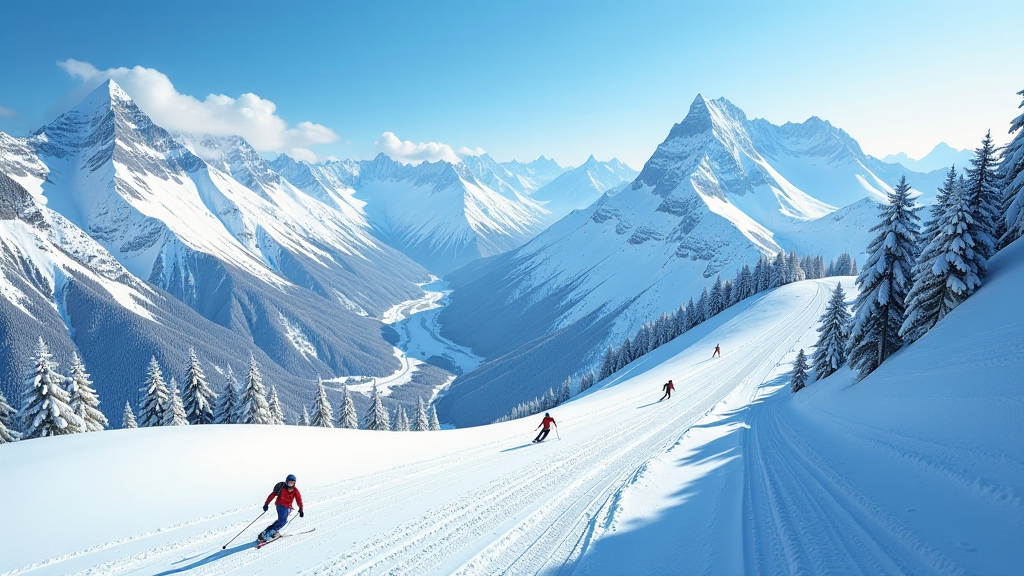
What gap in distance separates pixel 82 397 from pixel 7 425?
5034 mm

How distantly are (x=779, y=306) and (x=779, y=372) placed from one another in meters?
33.2

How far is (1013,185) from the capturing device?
20891 mm

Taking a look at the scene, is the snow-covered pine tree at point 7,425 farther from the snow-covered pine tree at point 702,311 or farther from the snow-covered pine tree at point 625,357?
the snow-covered pine tree at point 702,311

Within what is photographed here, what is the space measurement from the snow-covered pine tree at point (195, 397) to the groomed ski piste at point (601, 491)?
82.4 ft

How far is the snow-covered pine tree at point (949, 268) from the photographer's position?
18625 mm

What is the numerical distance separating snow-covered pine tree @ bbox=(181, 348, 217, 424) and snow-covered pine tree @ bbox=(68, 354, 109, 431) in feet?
18.5

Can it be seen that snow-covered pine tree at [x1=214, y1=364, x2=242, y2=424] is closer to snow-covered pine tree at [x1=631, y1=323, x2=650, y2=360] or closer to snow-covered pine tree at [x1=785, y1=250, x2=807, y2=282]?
snow-covered pine tree at [x1=631, y1=323, x2=650, y2=360]

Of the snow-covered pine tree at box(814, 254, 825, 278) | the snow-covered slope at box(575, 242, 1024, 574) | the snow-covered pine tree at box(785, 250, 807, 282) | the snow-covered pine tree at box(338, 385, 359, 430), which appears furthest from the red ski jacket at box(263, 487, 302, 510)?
the snow-covered pine tree at box(814, 254, 825, 278)

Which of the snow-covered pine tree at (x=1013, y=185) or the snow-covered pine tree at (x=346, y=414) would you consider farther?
the snow-covered pine tree at (x=346, y=414)

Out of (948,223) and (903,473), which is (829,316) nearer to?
(948,223)

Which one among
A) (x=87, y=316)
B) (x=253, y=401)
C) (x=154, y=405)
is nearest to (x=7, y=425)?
(x=154, y=405)

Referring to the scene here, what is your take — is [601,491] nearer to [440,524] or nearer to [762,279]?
[440,524]

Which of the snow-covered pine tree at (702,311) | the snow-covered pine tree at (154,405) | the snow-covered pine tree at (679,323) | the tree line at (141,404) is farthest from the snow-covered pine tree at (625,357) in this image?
the snow-covered pine tree at (154,405)

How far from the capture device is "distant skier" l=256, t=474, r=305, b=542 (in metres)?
9.33
